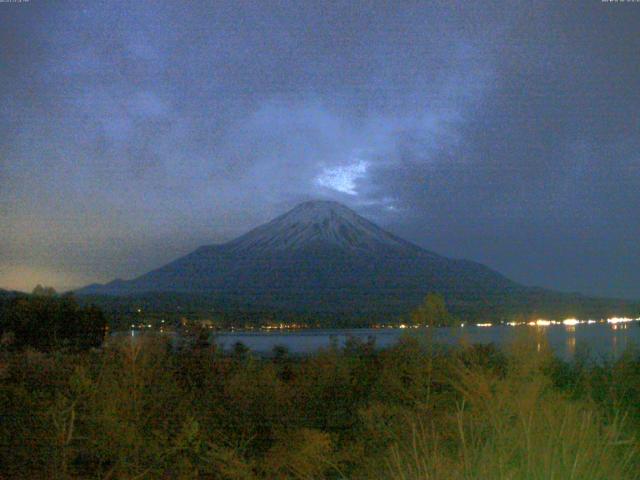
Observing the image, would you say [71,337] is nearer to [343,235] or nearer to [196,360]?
[196,360]

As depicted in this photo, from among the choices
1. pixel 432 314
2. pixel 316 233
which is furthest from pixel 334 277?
pixel 432 314

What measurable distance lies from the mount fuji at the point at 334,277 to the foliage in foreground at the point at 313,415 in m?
16.9

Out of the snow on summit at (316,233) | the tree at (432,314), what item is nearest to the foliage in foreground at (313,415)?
the tree at (432,314)

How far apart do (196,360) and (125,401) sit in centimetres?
522

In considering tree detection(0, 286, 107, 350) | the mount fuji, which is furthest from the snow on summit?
tree detection(0, 286, 107, 350)

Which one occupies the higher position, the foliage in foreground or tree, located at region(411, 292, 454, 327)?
tree, located at region(411, 292, 454, 327)

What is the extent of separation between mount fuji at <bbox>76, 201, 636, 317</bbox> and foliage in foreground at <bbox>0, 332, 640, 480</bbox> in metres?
16.9

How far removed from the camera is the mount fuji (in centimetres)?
4316

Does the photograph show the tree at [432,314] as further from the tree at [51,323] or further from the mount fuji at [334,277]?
the mount fuji at [334,277]

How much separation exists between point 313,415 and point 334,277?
4248cm

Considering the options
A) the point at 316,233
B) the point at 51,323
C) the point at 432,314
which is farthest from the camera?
the point at 316,233

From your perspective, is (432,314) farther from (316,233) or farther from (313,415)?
(316,233)

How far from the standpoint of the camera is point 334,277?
5831 cm

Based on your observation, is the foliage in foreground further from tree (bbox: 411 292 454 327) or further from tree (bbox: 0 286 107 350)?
tree (bbox: 0 286 107 350)
